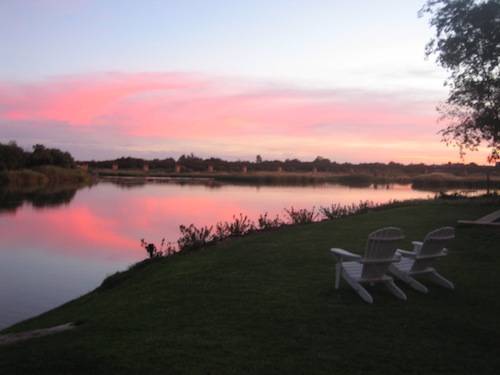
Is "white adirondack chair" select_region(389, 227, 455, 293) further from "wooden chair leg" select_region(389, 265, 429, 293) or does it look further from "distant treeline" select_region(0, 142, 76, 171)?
"distant treeline" select_region(0, 142, 76, 171)

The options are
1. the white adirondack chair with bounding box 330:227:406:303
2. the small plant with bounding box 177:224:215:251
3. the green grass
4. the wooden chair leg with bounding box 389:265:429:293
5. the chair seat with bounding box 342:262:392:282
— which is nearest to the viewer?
the green grass

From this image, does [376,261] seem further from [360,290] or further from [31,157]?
[31,157]

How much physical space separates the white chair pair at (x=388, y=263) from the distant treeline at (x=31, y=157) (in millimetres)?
55781

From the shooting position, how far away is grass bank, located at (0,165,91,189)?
54.7 meters

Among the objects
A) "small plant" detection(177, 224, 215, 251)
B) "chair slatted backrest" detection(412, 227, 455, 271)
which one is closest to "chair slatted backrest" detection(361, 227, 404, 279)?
"chair slatted backrest" detection(412, 227, 455, 271)

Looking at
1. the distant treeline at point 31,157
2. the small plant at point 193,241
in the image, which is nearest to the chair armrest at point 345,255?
the small plant at point 193,241

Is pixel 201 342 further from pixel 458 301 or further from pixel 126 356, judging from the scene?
pixel 458 301

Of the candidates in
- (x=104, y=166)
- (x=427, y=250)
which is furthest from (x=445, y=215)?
(x=104, y=166)

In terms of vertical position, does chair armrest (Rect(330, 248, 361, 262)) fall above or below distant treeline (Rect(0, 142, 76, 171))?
below

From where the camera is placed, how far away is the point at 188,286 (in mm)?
8656

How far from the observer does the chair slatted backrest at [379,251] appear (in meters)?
7.37

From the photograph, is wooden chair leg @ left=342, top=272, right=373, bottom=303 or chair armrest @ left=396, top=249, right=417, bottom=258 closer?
wooden chair leg @ left=342, top=272, right=373, bottom=303

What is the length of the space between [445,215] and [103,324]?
15498 millimetres

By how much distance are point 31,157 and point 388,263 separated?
67781 millimetres
